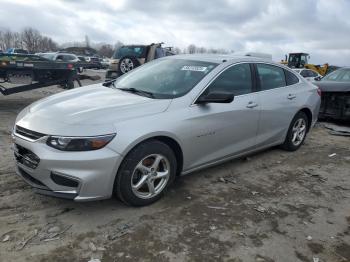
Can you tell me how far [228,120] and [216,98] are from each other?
18.7 inches

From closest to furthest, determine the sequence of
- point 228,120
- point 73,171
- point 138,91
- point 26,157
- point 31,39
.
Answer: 1. point 73,171
2. point 26,157
3. point 138,91
4. point 228,120
5. point 31,39

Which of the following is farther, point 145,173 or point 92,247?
point 145,173

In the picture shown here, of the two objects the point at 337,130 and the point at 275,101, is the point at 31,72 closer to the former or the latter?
the point at 275,101

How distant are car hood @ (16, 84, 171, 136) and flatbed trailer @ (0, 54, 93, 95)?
5.01 m

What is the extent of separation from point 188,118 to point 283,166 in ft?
7.08

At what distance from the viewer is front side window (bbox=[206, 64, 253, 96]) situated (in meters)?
4.35

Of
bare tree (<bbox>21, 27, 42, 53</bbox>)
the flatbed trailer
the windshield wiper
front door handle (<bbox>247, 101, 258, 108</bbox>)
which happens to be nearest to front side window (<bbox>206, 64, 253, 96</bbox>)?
front door handle (<bbox>247, 101, 258, 108</bbox>)

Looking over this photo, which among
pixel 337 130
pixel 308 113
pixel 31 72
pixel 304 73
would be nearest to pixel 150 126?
pixel 308 113

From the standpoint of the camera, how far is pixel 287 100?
5.39 metres

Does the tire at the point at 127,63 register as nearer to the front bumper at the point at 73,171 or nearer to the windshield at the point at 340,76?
the windshield at the point at 340,76

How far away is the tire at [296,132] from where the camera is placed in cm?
575

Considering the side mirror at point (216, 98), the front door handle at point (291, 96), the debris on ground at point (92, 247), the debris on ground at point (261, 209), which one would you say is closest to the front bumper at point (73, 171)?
the debris on ground at point (92, 247)

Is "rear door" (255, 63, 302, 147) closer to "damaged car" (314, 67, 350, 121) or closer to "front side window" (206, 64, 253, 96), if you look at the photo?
"front side window" (206, 64, 253, 96)

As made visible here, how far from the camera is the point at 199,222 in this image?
3.51m
